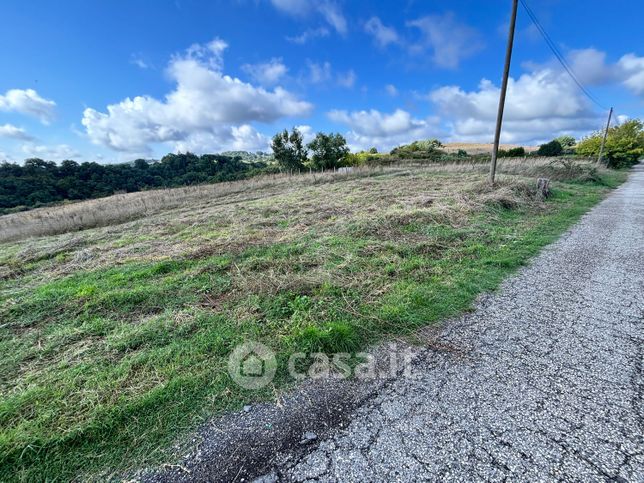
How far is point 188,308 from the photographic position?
333 centimetres

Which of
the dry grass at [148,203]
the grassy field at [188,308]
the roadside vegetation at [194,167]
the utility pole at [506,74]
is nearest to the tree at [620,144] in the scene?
the roadside vegetation at [194,167]

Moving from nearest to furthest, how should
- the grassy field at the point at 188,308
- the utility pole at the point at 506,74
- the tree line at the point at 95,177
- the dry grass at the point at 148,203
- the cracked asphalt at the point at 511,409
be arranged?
1. the cracked asphalt at the point at 511,409
2. the grassy field at the point at 188,308
3. the utility pole at the point at 506,74
4. the dry grass at the point at 148,203
5. the tree line at the point at 95,177

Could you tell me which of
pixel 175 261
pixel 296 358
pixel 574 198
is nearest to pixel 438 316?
pixel 296 358

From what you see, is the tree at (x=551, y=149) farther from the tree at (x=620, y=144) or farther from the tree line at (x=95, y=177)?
the tree line at (x=95, y=177)

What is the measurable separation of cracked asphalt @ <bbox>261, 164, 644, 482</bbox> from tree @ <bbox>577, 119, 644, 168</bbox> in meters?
35.6

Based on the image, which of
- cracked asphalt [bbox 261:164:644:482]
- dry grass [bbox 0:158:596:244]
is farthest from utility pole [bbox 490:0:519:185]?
cracked asphalt [bbox 261:164:644:482]

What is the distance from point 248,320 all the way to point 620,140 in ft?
130

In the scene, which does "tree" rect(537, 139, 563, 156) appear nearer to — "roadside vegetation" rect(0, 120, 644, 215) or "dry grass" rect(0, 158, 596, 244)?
"roadside vegetation" rect(0, 120, 644, 215)

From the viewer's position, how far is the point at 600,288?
3502 millimetres

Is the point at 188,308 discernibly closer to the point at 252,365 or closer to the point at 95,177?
the point at 252,365

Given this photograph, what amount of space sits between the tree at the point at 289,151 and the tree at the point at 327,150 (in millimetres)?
1558

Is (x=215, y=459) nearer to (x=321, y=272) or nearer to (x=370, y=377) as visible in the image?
(x=370, y=377)

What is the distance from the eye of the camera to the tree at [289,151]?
35.5 meters

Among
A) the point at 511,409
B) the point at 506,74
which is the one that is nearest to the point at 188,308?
the point at 511,409
